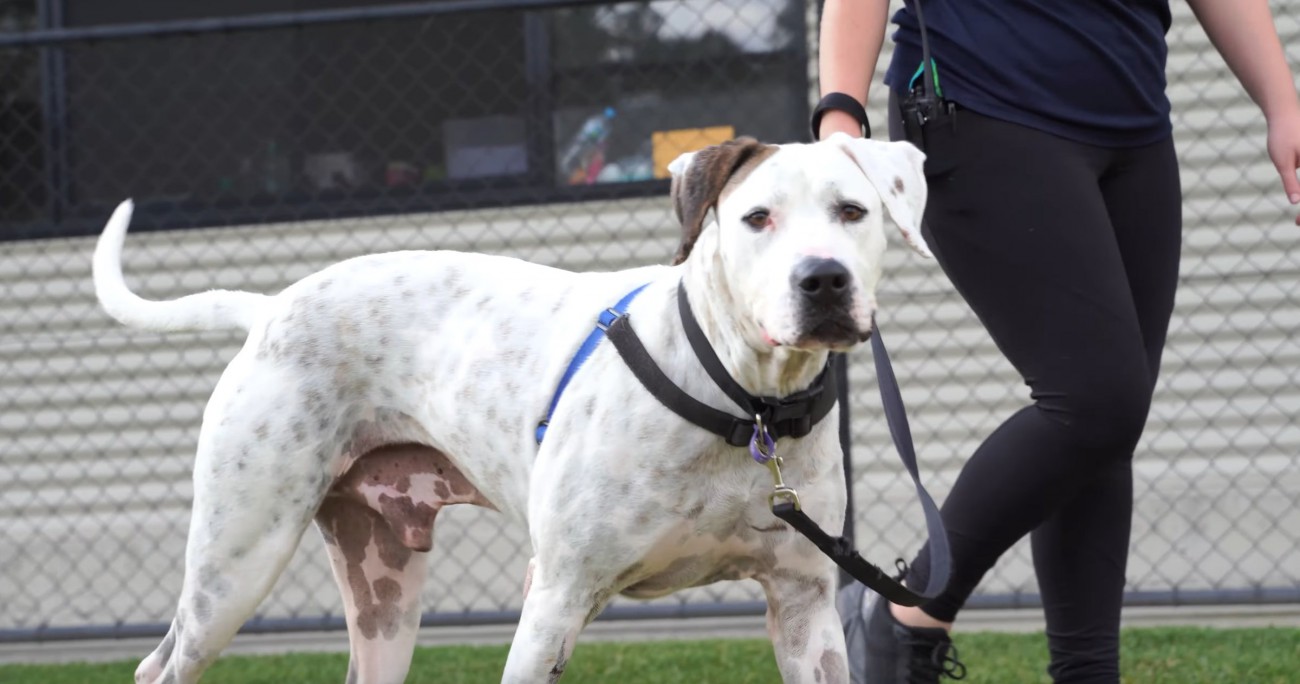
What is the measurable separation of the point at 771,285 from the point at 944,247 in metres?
0.66

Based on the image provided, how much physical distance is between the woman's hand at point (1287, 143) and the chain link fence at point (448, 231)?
3.36 meters

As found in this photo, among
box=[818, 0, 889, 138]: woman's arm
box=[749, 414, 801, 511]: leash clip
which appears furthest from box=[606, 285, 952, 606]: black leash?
box=[818, 0, 889, 138]: woman's arm

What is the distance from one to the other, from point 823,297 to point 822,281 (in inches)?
1.0

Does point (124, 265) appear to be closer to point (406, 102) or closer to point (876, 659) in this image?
point (406, 102)

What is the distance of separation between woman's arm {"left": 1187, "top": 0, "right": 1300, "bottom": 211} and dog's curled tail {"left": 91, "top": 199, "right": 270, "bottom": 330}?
6.81 feet

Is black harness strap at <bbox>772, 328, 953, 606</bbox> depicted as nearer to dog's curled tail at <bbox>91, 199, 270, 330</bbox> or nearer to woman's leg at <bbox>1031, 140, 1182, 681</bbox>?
woman's leg at <bbox>1031, 140, 1182, 681</bbox>

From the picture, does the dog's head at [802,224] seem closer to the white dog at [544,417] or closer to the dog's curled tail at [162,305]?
the white dog at [544,417]

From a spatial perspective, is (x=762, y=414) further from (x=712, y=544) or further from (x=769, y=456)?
(x=712, y=544)

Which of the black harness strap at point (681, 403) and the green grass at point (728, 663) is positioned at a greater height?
the black harness strap at point (681, 403)

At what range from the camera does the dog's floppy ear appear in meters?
2.55

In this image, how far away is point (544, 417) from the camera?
2.91 m

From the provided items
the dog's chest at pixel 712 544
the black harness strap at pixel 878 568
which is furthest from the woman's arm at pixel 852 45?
the dog's chest at pixel 712 544

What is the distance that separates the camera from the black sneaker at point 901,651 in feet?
10.5

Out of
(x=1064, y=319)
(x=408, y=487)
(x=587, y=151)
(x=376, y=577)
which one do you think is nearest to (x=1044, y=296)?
(x=1064, y=319)
